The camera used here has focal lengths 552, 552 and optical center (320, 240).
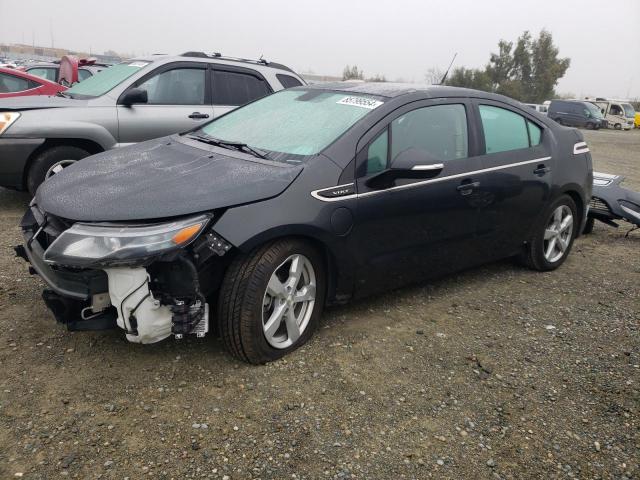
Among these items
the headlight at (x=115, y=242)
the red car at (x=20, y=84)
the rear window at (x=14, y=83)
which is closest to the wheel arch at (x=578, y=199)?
the headlight at (x=115, y=242)

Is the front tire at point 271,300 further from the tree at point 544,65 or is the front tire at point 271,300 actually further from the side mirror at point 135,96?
the tree at point 544,65

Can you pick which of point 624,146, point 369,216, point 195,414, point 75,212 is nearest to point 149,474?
point 195,414

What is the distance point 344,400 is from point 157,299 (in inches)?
41.5

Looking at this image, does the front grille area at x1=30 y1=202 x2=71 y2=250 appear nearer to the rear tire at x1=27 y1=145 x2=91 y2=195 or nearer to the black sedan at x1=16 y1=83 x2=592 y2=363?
the black sedan at x1=16 y1=83 x2=592 y2=363

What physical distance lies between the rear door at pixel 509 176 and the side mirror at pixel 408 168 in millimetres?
765

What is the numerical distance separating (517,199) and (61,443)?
343 centimetres

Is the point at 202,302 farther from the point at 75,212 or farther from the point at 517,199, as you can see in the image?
the point at 517,199

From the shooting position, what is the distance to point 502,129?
167 inches

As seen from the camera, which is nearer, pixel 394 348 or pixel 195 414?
pixel 195 414

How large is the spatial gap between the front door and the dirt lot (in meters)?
0.38

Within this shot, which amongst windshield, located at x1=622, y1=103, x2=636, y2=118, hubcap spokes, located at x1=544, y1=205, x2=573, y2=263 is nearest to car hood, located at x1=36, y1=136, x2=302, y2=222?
hubcap spokes, located at x1=544, y1=205, x2=573, y2=263

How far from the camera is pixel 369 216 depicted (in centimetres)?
328

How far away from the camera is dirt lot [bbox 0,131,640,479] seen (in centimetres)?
236

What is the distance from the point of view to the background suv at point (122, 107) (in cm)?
536
